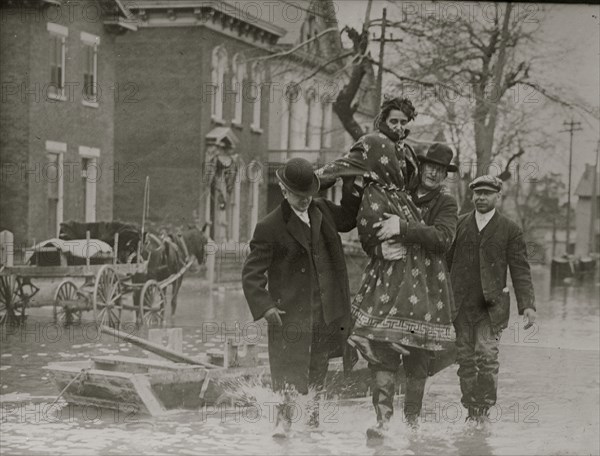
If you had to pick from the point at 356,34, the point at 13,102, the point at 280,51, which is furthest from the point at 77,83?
the point at 356,34

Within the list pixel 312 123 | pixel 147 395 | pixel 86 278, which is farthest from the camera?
pixel 312 123

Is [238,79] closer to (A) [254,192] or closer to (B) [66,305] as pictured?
(B) [66,305]

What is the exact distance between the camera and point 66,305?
400 inches

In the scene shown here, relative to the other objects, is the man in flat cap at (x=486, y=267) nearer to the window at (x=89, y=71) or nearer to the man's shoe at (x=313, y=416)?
the man's shoe at (x=313, y=416)

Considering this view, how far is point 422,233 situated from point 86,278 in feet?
20.7

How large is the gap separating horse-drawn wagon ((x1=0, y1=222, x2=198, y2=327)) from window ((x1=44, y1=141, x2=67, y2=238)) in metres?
0.16

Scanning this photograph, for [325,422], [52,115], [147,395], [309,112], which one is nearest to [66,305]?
[52,115]

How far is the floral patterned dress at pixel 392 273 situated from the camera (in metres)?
4.76

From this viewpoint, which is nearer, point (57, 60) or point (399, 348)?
point (399, 348)

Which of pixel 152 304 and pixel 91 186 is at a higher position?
pixel 91 186

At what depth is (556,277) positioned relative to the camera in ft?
65.0

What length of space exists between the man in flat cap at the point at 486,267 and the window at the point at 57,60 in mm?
6993

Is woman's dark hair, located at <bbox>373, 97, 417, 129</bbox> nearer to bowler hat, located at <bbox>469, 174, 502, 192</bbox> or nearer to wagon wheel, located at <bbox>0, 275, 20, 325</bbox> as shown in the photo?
bowler hat, located at <bbox>469, 174, 502, 192</bbox>

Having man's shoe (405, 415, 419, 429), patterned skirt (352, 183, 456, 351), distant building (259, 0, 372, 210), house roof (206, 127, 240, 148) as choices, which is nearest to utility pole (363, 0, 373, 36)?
distant building (259, 0, 372, 210)
